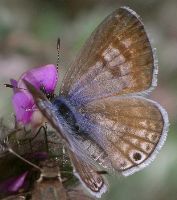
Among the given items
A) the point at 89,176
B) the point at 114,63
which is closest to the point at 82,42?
the point at 114,63

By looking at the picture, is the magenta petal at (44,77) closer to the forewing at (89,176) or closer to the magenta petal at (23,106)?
the magenta petal at (23,106)

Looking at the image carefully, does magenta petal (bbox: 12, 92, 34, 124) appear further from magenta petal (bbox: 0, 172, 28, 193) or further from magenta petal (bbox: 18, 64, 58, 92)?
magenta petal (bbox: 0, 172, 28, 193)

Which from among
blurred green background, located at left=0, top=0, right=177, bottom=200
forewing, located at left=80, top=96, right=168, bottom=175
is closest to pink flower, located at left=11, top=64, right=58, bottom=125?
forewing, located at left=80, top=96, right=168, bottom=175

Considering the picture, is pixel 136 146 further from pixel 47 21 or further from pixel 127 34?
pixel 47 21

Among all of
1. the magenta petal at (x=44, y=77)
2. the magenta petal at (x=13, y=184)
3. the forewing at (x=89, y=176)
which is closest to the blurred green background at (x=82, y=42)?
the magenta petal at (x=44, y=77)

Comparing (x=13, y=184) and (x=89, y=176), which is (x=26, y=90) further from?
(x=89, y=176)

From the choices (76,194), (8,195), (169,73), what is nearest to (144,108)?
(76,194)
